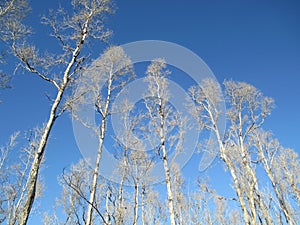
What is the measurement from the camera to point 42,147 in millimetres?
5867

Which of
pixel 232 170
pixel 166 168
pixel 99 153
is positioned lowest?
pixel 166 168

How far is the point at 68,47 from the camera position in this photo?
7.95 metres

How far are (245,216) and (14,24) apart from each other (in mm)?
9896

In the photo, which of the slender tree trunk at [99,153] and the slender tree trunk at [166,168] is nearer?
the slender tree trunk at [99,153]

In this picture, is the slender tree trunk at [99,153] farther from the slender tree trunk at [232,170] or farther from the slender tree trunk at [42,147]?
the slender tree trunk at [232,170]

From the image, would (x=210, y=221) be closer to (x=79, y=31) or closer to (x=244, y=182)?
(x=244, y=182)

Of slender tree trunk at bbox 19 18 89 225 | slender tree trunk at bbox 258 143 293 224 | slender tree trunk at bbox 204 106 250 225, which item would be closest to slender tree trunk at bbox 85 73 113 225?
slender tree trunk at bbox 19 18 89 225

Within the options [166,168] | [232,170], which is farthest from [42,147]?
[232,170]

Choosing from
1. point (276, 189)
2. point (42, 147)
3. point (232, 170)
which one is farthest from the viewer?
point (276, 189)

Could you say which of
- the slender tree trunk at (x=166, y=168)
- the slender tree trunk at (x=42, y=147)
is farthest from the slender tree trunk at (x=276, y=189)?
the slender tree trunk at (x=42, y=147)

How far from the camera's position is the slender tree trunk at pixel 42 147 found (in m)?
4.98

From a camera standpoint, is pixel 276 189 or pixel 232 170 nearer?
pixel 232 170

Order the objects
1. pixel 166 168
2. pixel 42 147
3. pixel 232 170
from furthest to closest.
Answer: pixel 232 170 < pixel 166 168 < pixel 42 147

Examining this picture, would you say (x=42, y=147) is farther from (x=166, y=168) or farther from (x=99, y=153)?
(x=166, y=168)
